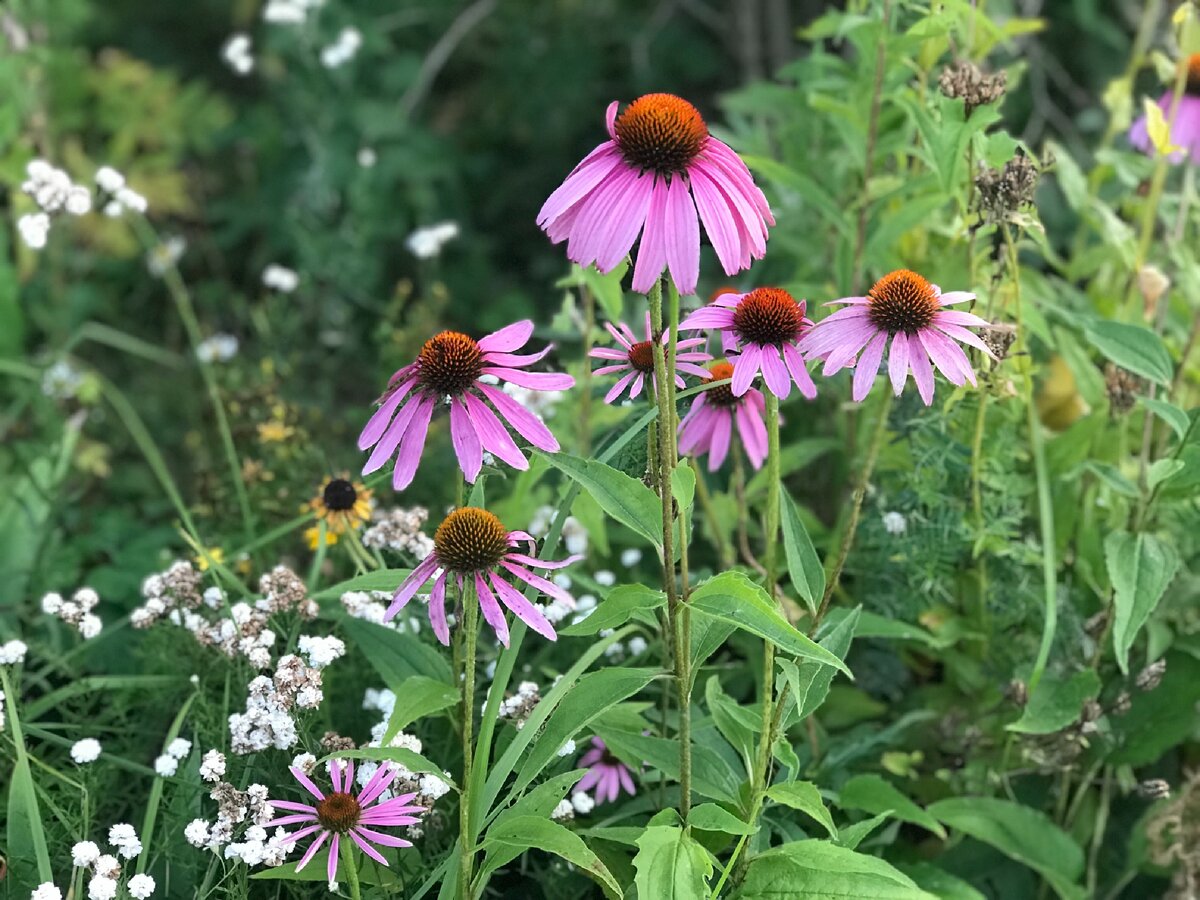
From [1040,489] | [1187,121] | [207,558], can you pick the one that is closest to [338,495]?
[207,558]

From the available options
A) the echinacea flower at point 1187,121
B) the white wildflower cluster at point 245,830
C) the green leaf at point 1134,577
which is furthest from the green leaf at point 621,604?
the echinacea flower at point 1187,121

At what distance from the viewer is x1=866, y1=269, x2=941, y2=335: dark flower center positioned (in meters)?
1.17

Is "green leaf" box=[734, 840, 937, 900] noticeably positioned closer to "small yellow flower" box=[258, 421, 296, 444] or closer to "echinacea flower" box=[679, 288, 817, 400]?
"echinacea flower" box=[679, 288, 817, 400]

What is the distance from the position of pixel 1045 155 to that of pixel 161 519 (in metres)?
1.78

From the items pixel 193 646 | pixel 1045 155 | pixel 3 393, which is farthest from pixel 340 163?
pixel 1045 155

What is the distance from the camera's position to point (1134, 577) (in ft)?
4.93

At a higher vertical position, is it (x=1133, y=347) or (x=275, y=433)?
(x=275, y=433)

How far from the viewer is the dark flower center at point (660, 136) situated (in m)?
1.04

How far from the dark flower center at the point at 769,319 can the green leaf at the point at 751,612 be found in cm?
24

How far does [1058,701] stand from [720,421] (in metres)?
0.59

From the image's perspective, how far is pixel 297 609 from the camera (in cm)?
145

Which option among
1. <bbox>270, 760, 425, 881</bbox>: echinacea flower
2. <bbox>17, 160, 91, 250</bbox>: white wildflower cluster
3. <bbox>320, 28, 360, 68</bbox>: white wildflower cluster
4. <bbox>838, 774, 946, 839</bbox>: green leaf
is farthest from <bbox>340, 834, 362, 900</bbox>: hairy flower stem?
<bbox>320, 28, 360, 68</bbox>: white wildflower cluster

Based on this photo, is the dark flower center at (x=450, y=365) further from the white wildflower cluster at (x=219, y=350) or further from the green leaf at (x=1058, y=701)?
the white wildflower cluster at (x=219, y=350)

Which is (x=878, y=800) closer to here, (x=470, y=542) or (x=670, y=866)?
(x=670, y=866)
